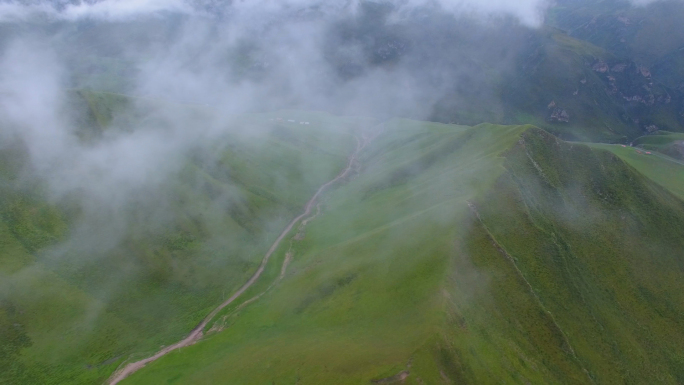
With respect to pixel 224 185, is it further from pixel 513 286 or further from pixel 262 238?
pixel 513 286

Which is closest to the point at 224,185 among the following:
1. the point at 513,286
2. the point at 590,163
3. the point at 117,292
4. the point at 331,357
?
the point at 117,292

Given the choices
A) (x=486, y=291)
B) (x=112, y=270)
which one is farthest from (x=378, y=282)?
(x=112, y=270)

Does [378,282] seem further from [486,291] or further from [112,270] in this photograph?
[112,270]

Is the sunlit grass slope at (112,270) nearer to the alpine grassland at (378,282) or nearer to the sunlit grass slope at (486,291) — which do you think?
the alpine grassland at (378,282)

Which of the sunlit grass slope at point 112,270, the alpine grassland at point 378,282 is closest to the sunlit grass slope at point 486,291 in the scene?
the alpine grassland at point 378,282

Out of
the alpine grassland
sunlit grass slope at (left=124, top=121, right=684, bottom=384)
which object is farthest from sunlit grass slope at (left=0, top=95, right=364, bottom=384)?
sunlit grass slope at (left=124, top=121, right=684, bottom=384)
